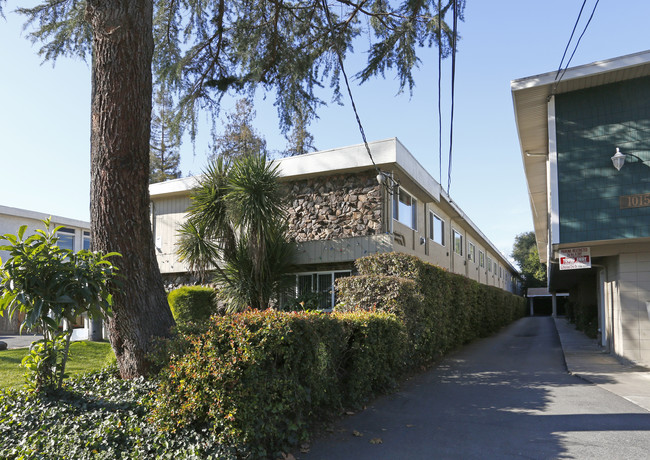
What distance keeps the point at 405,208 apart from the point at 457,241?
8.39 meters

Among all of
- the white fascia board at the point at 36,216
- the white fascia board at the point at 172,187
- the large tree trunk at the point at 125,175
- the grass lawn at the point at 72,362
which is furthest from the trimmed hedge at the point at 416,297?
the white fascia board at the point at 36,216

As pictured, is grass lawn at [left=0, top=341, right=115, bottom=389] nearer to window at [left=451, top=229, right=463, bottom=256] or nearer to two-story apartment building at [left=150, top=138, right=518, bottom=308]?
two-story apartment building at [left=150, top=138, right=518, bottom=308]

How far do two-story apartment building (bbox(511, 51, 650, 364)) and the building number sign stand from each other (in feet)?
0.06

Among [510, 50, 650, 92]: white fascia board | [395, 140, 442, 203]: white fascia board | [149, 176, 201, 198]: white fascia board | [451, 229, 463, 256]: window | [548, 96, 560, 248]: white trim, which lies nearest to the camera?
[510, 50, 650, 92]: white fascia board

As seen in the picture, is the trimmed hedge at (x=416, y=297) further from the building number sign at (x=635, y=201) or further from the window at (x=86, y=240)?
the window at (x=86, y=240)

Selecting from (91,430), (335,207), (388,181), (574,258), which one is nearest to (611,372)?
(574,258)

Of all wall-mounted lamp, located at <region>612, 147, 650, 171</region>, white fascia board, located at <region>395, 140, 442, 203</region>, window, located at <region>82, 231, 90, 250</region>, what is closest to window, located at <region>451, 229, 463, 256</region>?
white fascia board, located at <region>395, 140, 442, 203</region>

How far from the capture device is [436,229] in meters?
19.1

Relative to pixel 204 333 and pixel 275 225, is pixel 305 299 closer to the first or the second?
pixel 275 225

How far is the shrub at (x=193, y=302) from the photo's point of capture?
14391 mm

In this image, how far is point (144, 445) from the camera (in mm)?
4812

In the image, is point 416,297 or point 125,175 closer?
point 125,175

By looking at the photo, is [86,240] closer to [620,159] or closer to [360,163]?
[360,163]

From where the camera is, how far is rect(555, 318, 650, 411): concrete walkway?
7.95m
